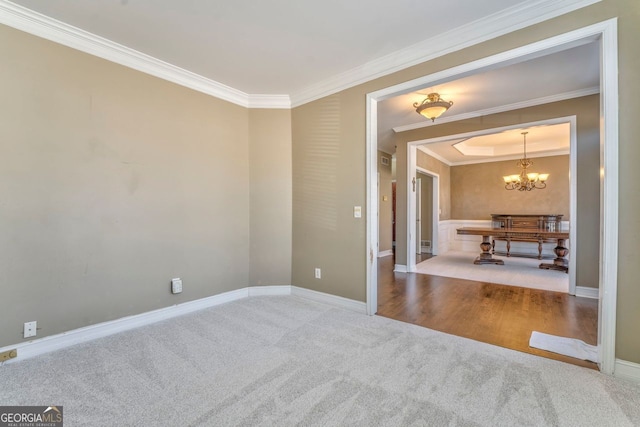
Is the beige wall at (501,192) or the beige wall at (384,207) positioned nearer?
the beige wall at (501,192)

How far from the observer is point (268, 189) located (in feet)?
11.9

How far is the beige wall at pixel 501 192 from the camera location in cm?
680

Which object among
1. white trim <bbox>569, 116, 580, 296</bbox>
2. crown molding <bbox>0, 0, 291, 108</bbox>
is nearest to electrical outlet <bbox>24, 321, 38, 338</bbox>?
crown molding <bbox>0, 0, 291, 108</bbox>

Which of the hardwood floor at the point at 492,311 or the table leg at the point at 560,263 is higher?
the table leg at the point at 560,263

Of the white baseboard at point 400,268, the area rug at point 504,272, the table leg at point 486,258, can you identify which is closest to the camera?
the area rug at point 504,272

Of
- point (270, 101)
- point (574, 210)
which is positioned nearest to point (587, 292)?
point (574, 210)

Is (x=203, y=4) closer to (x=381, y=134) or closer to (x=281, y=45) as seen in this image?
(x=281, y=45)

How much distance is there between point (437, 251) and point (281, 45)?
638 cm

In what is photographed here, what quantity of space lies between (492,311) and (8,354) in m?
4.40

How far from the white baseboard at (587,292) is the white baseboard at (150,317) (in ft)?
10.1

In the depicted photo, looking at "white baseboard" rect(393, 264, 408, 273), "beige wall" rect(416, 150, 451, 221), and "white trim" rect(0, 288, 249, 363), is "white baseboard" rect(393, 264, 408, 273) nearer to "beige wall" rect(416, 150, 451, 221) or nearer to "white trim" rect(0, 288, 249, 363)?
"beige wall" rect(416, 150, 451, 221)

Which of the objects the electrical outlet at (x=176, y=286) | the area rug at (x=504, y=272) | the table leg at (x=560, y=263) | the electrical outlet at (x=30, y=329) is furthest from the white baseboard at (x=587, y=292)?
the electrical outlet at (x=30, y=329)

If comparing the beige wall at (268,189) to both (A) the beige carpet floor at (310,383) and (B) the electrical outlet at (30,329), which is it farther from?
(B) the electrical outlet at (30,329)

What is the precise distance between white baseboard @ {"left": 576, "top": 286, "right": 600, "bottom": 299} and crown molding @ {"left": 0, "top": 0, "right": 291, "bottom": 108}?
4.72 meters
